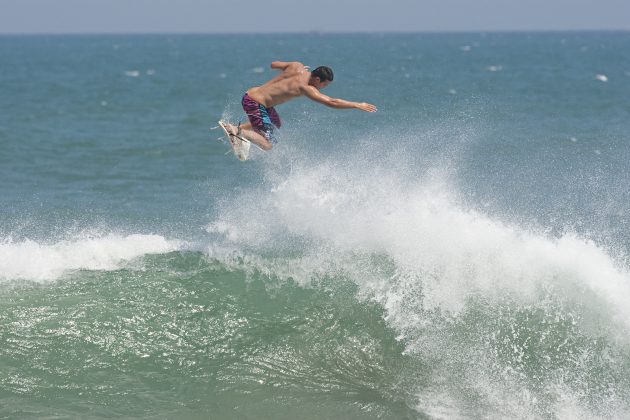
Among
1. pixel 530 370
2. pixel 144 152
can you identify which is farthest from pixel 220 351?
pixel 144 152

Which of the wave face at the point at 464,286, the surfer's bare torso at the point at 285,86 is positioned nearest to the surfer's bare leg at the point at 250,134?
the surfer's bare torso at the point at 285,86

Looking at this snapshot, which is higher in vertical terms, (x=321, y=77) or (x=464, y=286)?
(x=321, y=77)

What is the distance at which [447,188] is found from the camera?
12.3 metres

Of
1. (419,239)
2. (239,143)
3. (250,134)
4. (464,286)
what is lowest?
(464,286)

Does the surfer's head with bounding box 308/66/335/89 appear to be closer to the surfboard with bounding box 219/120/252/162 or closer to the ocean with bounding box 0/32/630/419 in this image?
the surfboard with bounding box 219/120/252/162

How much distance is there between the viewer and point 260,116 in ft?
36.2

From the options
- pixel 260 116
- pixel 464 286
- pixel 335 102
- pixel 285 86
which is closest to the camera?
pixel 335 102

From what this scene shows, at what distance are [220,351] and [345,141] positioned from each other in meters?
11.5

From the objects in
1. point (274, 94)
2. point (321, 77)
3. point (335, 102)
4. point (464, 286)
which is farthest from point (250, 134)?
point (464, 286)

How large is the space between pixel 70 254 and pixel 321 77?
4.19 meters

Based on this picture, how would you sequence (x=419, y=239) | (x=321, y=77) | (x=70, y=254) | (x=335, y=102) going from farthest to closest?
(x=70, y=254)
(x=419, y=239)
(x=321, y=77)
(x=335, y=102)

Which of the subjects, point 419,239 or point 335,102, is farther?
point 419,239

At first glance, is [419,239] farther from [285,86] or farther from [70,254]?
[70,254]

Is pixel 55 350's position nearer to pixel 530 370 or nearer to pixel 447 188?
pixel 530 370
